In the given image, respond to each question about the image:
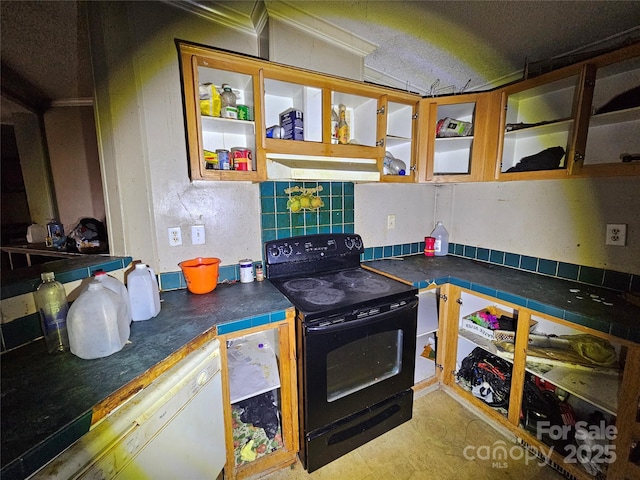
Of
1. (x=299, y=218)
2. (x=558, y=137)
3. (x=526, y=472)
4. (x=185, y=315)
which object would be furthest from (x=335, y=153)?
(x=526, y=472)

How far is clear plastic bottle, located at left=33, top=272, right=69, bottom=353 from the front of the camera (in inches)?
37.2

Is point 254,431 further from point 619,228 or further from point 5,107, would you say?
point 5,107

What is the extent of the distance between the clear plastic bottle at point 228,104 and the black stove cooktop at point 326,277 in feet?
2.61

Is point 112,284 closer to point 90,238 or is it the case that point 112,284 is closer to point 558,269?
point 90,238

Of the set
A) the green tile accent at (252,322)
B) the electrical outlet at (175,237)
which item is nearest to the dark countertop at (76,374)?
the green tile accent at (252,322)

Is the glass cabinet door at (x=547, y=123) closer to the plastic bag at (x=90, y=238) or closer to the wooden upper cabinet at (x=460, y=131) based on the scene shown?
the wooden upper cabinet at (x=460, y=131)

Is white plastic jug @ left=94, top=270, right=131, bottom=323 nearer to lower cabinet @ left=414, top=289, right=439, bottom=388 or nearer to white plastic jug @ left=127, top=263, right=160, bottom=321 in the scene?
white plastic jug @ left=127, top=263, right=160, bottom=321

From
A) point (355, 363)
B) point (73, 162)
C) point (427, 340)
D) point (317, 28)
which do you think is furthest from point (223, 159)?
point (73, 162)

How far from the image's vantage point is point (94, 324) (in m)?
0.90

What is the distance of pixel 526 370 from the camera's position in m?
1.49

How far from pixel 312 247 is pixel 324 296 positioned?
1.61 feet

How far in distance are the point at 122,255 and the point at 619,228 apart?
280cm

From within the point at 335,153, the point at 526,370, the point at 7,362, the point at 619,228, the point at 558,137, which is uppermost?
the point at 558,137

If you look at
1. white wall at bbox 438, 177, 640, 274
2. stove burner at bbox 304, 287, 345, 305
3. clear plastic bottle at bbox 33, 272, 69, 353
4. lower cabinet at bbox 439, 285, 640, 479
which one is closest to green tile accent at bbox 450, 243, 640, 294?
white wall at bbox 438, 177, 640, 274
